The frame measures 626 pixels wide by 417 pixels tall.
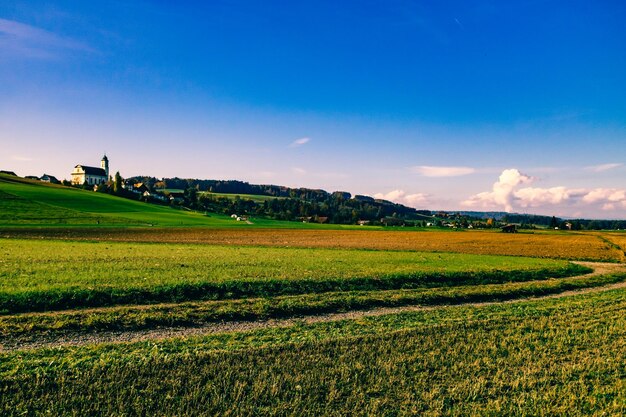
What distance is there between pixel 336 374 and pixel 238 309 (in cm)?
741

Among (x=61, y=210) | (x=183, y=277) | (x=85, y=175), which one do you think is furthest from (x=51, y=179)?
(x=183, y=277)

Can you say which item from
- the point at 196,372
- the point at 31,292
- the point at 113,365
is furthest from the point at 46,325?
the point at 196,372

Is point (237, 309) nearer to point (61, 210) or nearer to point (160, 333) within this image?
point (160, 333)

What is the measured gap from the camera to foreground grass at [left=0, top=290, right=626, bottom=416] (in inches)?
311

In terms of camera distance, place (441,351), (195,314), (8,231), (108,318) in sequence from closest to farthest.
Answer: (441,351)
(108,318)
(195,314)
(8,231)

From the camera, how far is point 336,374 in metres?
9.42

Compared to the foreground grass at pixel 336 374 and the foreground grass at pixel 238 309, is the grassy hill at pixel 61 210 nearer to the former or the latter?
the foreground grass at pixel 238 309

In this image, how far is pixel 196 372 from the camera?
9.26 meters

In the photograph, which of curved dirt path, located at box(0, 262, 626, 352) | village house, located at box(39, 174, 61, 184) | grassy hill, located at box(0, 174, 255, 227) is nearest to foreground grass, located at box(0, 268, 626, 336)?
curved dirt path, located at box(0, 262, 626, 352)

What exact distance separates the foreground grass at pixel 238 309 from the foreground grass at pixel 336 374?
8.31 ft

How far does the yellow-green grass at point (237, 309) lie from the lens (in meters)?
13.2

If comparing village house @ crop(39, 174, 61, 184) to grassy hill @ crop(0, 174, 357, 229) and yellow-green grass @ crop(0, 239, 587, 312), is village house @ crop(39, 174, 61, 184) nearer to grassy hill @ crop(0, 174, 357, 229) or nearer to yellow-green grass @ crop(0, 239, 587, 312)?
grassy hill @ crop(0, 174, 357, 229)

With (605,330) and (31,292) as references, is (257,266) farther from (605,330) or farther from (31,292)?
(605,330)

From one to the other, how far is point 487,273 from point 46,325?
2562 centimetres
